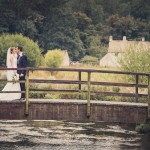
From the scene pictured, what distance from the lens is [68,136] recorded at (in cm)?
2436

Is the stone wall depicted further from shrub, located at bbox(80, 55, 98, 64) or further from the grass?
shrub, located at bbox(80, 55, 98, 64)

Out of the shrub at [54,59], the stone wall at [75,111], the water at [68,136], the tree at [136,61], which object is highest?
the shrub at [54,59]

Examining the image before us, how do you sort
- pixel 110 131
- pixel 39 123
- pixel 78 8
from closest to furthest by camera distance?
1. pixel 110 131
2. pixel 39 123
3. pixel 78 8

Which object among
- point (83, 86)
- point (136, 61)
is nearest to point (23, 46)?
point (83, 86)

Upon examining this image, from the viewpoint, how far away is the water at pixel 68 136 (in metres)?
21.6

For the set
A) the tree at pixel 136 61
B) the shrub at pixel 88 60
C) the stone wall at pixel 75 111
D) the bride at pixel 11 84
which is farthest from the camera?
the shrub at pixel 88 60

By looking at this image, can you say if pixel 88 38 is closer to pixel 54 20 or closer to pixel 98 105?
pixel 54 20

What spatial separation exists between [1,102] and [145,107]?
4789 millimetres

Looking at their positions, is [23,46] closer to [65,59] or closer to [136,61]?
[65,59]

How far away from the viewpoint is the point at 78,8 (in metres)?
124

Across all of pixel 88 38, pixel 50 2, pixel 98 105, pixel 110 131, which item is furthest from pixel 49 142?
pixel 88 38

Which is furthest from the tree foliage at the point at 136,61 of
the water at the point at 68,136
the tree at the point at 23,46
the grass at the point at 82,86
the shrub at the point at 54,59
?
the shrub at the point at 54,59

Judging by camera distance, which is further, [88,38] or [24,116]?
[88,38]

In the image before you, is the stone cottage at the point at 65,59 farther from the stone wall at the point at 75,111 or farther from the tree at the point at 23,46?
the stone wall at the point at 75,111
